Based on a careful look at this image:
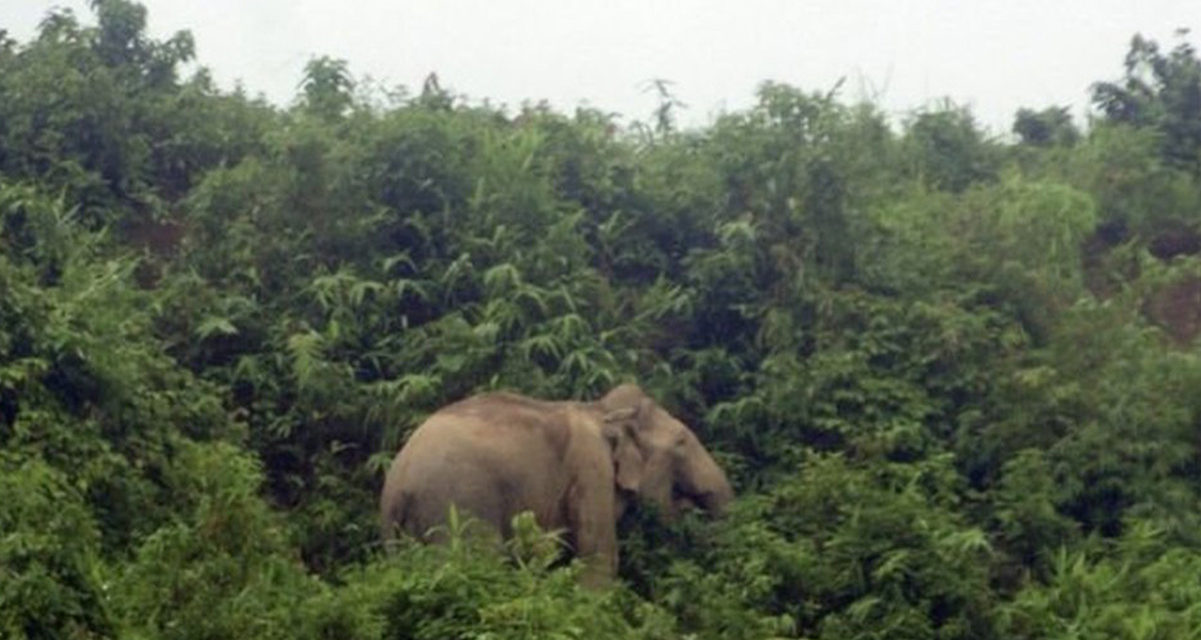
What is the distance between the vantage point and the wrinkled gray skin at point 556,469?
1258 cm

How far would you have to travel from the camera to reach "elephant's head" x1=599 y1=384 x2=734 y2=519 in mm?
13625

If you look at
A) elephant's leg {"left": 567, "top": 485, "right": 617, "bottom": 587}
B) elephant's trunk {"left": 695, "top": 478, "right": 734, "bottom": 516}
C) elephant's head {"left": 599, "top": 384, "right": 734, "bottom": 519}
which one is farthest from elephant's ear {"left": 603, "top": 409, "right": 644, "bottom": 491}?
elephant's trunk {"left": 695, "top": 478, "right": 734, "bottom": 516}

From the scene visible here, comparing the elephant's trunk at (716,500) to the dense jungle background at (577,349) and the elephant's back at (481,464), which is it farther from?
the elephant's back at (481,464)

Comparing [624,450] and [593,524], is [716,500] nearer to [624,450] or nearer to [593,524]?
[624,450]

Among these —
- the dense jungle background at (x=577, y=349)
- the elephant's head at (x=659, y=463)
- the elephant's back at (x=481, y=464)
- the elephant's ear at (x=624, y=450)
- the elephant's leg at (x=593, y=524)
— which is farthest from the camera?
the elephant's head at (x=659, y=463)

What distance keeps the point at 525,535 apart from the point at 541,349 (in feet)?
8.23

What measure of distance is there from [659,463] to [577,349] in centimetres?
102

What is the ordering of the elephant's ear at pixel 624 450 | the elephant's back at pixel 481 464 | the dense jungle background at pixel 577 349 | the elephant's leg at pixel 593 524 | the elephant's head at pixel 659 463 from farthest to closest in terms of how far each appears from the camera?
the elephant's head at pixel 659 463
the elephant's ear at pixel 624 450
the elephant's leg at pixel 593 524
the elephant's back at pixel 481 464
the dense jungle background at pixel 577 349

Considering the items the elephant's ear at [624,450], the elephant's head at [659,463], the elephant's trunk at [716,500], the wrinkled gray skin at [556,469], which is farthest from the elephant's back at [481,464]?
the elephant's trunk at [716,500]

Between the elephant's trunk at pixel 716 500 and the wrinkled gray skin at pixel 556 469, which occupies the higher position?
the wrinkled gray skin at pixel 556 469

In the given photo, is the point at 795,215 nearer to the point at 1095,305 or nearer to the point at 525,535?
the point at 1095,305

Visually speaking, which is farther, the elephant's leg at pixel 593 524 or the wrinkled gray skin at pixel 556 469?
the elephant's leg at pixel 593 524

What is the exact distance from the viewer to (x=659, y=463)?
1370 cm

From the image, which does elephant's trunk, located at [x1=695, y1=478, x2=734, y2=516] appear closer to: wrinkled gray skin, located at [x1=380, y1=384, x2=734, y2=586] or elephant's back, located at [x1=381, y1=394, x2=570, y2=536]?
wrinkled gray skin, located at [x1=380, y1=384, x2=734, y2=586]
